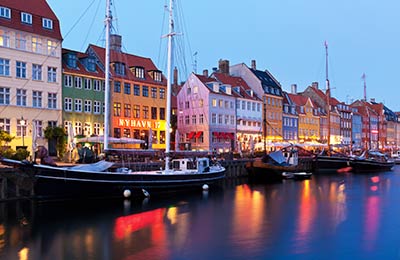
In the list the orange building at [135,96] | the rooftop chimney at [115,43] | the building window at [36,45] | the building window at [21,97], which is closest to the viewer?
the building window at [21,97]

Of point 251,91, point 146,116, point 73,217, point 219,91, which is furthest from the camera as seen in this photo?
point 251,91

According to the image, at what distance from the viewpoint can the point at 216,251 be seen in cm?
1756

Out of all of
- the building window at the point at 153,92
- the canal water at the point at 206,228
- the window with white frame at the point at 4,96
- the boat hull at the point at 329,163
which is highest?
the building window at the point at 153,92

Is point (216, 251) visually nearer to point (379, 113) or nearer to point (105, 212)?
point (105, 212)

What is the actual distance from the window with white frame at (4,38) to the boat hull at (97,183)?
742 inches

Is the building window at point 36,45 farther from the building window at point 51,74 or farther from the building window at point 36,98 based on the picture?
the building window at point 36,98

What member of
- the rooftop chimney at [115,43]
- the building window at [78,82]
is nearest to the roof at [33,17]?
the building window at [78,82]

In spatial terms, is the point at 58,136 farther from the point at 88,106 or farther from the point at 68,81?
the point at 68,81

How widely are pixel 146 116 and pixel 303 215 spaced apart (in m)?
31.2

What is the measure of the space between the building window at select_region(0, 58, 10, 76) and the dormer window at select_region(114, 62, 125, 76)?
1242 cm

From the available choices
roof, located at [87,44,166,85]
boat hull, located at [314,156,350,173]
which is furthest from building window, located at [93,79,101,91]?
boat hull, located at [314,156,350,173]

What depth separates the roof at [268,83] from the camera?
244ft

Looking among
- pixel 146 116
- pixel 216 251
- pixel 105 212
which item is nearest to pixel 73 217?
pixel 105 212

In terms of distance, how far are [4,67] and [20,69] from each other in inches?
62.0
